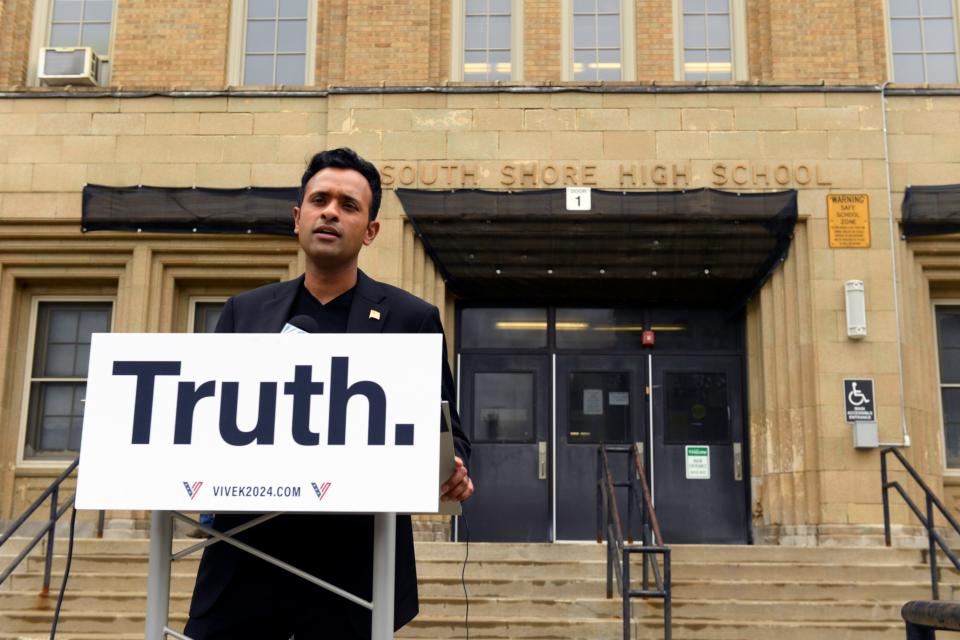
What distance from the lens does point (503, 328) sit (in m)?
14.2

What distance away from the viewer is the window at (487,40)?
13945mm

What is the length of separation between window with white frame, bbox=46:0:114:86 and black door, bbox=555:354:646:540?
746 centimetres

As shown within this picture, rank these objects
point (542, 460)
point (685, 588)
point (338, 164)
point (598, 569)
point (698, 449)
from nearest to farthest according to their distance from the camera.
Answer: point (338, 164) < point (685, 588) < point (598, 569) < point (542, 460) < point (698, 449)

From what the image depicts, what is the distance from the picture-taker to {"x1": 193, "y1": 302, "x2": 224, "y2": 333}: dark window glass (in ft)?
45.9

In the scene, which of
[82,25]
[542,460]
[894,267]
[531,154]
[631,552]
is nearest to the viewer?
[631,552]

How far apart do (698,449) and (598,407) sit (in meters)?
1.37


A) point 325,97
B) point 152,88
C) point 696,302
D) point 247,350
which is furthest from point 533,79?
point 247,350

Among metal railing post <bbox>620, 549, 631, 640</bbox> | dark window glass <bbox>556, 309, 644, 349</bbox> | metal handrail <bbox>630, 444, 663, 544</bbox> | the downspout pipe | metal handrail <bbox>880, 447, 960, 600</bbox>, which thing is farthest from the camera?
dark window glass <bbox>556, 309, 644, 349</bbox>

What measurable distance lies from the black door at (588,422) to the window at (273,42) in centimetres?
526

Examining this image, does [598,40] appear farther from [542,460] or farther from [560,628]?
[560,628]

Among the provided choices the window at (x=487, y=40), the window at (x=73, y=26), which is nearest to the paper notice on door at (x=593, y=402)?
the window at (x=487, y=40)

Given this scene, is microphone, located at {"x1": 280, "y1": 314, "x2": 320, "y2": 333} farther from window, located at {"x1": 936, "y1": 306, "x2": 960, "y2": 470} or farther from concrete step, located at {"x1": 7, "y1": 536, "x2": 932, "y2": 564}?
window, located at {"x1": 936, "y1": 306, "x2": 960, "y2": 470}

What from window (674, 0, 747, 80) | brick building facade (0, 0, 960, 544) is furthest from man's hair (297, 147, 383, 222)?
window (674, 0, 747, 80)

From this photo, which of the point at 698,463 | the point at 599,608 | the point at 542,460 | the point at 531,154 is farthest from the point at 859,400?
the point at 531,154
